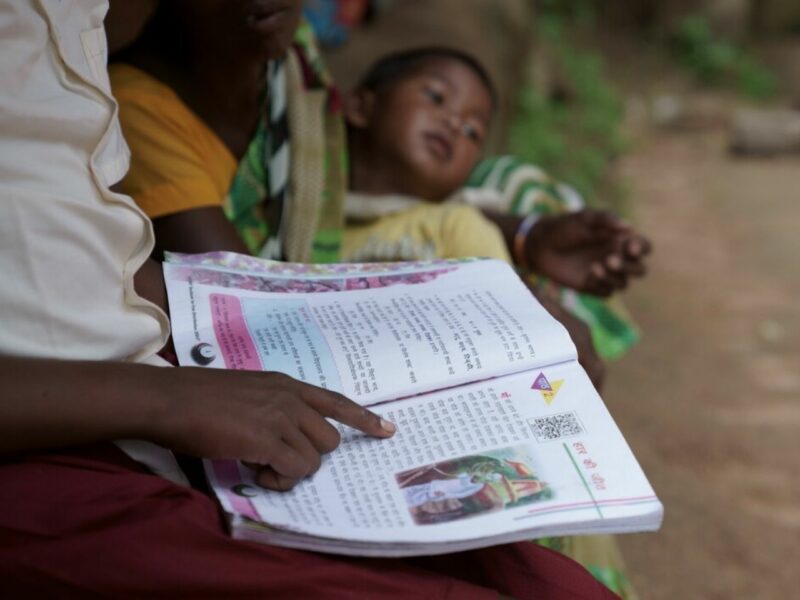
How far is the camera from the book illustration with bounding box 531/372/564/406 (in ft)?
3.37

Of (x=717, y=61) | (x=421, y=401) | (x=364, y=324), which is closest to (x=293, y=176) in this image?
(x=364, y=324)

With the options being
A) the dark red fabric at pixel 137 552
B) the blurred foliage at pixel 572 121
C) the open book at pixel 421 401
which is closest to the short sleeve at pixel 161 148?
the open book at pixel 421 401

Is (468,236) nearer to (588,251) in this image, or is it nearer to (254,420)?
(588,251)

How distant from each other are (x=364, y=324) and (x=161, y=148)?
52cm

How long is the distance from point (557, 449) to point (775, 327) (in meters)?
2.49

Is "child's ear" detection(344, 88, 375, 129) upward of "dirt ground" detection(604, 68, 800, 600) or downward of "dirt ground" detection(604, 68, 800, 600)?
upward

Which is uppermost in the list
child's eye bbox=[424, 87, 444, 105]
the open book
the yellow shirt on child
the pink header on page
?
the open book

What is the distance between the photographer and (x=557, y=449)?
970mm

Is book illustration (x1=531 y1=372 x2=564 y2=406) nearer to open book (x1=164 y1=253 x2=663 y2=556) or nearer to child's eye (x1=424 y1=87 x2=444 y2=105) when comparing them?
open book (x1=164 y1=253 x2=663 y2=556)

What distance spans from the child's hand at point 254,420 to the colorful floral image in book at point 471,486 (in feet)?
0.30

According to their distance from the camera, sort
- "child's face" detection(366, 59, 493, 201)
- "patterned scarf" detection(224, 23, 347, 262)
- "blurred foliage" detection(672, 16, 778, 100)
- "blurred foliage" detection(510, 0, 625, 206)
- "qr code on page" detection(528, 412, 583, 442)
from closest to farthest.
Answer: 1. "qr code on page" detection(528, 412, 583, 442)
2. "patterned scarf" detection(224, 23, 347, 262)
3. "child's face" detection(366, 59, 493, 201)
4. "blurred foliage" detection(510, 0, 625, 206)
5. "blurred foliage" detection(672, 16, 778, 100)

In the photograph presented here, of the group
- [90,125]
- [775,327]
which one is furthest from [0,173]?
[775,327]

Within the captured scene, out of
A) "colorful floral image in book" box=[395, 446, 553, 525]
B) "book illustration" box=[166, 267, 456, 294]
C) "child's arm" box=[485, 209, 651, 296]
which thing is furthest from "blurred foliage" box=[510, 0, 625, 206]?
"colorful floral image in book" box=[395, 446, 553, 525]

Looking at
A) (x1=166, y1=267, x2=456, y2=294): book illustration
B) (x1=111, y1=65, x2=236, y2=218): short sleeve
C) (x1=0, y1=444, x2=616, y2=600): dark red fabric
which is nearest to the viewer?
(x1=0, y1=444, x2=616, y2=600): dark red fabric
